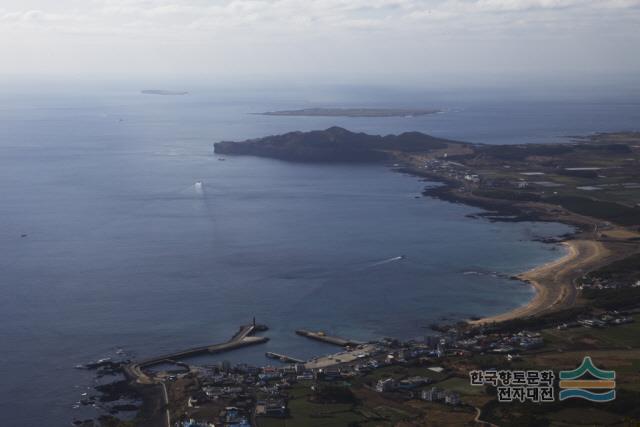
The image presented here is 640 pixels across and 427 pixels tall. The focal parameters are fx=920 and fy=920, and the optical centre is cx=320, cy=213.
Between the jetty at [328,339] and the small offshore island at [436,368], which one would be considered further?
the jetty at [328,339]

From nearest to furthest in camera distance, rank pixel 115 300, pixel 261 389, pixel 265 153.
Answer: pixel 261 389, pixel 115 300, pixel 265 153

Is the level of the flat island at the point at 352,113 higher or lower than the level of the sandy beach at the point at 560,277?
higher

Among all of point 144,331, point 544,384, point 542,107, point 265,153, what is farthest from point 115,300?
point 542,107

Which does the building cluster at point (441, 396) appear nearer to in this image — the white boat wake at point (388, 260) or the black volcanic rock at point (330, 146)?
the white boat wake at point (388, 260)

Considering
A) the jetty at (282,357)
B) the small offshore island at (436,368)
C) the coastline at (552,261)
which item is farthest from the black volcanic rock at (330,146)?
the jetty at (282,357)

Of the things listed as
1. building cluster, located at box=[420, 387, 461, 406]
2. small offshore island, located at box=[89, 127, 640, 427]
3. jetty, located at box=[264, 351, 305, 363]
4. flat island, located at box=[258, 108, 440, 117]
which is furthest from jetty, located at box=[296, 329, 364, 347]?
flat island, located at box=[258, 108, 440, 117]

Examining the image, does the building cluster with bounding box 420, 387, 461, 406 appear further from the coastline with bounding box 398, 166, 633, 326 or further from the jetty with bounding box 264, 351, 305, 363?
the coastline with bounding box 398, 166, 633, 326

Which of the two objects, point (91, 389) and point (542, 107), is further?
point (542, 107)

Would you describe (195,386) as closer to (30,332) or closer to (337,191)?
(30,332)
